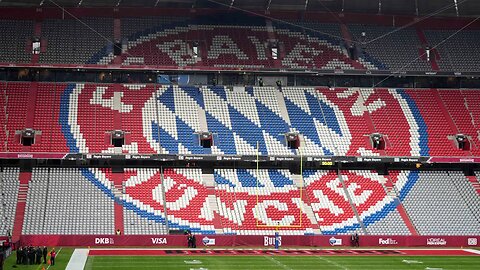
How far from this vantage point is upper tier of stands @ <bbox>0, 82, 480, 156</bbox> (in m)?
63.4

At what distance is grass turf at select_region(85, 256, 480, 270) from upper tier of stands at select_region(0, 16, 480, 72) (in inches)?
928

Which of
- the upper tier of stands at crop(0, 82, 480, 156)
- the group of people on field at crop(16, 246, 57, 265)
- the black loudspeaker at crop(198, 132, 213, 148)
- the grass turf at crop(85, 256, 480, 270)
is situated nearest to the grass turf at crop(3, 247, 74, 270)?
the group of people on field at crop(16, 246, 57, 265)

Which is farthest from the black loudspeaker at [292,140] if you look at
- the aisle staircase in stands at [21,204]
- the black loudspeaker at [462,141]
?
the aisle staircase in stands at [21,204]

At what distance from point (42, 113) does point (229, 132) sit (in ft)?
47.1

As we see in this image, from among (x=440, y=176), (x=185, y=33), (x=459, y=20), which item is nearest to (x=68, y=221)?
(x=185, y=33)

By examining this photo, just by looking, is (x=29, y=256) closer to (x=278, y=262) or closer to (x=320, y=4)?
(x=278, y=262)

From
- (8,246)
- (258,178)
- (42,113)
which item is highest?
(42,113)

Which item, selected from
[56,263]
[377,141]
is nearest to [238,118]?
[377,141]

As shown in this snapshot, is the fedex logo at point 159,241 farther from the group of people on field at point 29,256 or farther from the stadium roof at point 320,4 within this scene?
the stadium roof at point 320,4

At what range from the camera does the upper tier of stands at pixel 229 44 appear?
67688mm

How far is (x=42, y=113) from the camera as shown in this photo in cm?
6425

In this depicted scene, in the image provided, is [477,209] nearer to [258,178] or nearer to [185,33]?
[258,178]

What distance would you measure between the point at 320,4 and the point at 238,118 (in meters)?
13.0

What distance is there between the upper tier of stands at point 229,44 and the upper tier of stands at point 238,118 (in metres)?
2.10
